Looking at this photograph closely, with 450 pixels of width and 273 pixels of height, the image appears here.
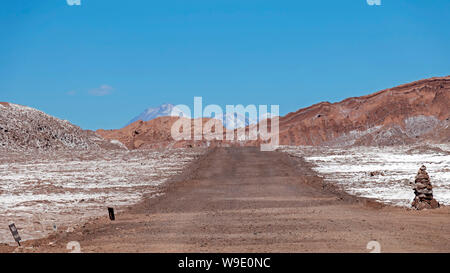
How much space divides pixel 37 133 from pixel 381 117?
180 feet

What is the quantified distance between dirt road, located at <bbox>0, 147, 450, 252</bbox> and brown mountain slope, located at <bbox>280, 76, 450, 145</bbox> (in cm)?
5973

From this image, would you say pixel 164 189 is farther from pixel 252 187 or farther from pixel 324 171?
pixel 324 171

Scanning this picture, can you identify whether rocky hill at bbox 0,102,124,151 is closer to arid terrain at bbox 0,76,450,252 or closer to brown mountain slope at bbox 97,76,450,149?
arid terrain at bbox 0,76,450,252

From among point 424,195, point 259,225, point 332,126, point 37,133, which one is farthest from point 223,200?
point 332,126

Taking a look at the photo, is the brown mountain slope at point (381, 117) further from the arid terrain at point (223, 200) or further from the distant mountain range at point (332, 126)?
the arid terrain at point (223, 200)

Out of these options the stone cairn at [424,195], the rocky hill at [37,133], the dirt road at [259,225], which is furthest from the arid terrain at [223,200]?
the rocky hill at [37,133]

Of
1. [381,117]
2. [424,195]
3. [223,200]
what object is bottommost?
[223,200]

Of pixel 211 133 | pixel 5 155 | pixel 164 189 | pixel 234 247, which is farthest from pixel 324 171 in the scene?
pixel 211 133

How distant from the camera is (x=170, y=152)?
49.0 m

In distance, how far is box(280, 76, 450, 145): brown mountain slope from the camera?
277 feet

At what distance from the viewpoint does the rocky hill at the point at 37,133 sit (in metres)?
62.1

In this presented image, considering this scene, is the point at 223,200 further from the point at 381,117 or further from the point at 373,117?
the point at 373,117

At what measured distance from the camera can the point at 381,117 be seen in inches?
3504

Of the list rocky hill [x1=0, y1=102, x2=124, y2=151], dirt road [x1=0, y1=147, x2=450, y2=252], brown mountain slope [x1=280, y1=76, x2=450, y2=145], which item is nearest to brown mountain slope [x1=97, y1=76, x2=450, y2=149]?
brown mountain slope [x1=280, y1=76, x2=450, y2=145]
